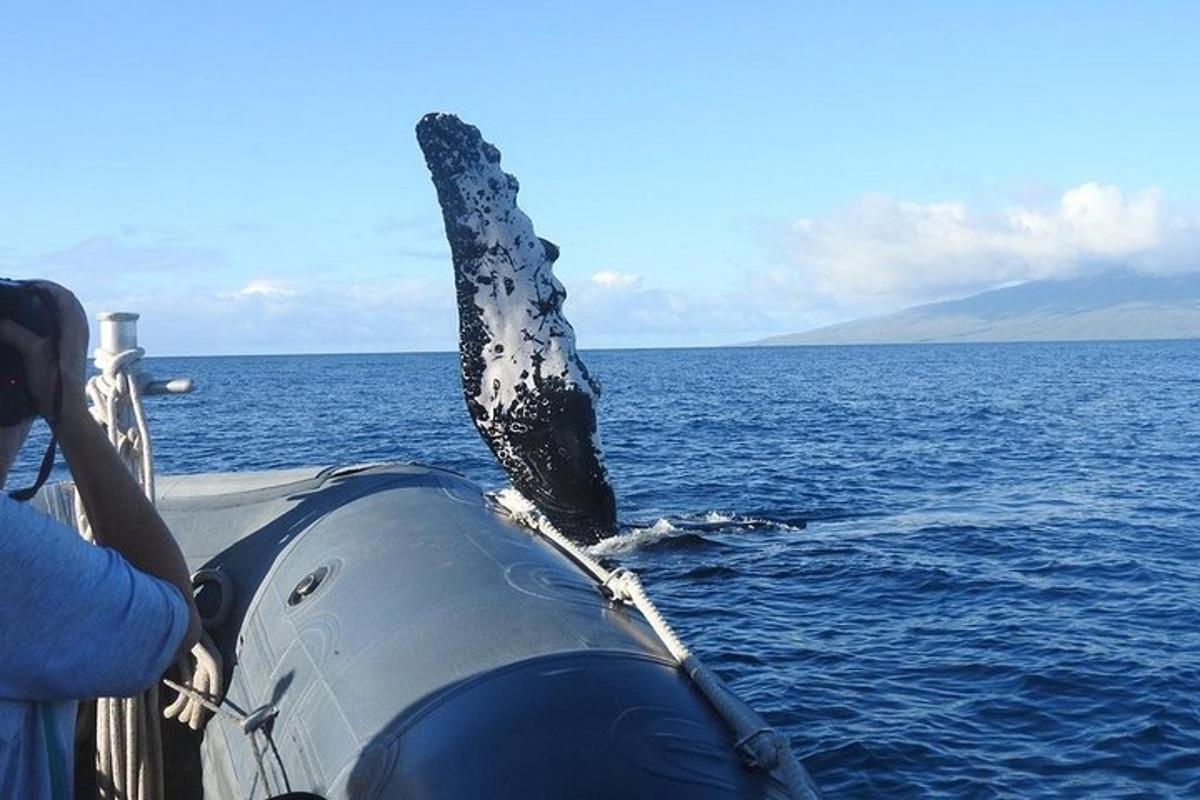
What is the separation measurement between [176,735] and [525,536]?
1.78m

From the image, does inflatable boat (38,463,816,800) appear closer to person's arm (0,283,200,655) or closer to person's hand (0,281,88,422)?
person's arm (0,283,200,655)

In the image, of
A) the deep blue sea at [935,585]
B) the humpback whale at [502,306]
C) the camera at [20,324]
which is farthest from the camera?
the humpback whale at [502,306]

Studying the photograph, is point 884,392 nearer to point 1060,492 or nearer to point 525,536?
point 1060,492

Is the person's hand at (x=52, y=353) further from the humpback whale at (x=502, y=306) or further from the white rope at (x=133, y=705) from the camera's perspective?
the humpback whale at (x=502, y=306)

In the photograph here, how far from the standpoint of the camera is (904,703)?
1028cm

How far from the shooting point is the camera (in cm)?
247

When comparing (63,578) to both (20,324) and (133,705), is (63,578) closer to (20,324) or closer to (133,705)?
(20,324)

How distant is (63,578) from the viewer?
2.21 meters

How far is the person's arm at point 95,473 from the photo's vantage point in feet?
8.50

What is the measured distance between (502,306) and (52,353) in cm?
956

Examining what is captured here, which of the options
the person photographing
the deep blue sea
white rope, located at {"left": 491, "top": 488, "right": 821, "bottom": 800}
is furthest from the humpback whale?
the person photographing

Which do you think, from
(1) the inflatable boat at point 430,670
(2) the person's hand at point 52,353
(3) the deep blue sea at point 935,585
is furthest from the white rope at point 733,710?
(3) the deep blue sea at point 935,585

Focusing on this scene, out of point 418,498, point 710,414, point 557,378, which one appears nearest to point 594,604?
point 418,498

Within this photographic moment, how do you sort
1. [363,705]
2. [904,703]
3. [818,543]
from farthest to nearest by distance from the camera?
[818,543], [904,703], [363,705]
